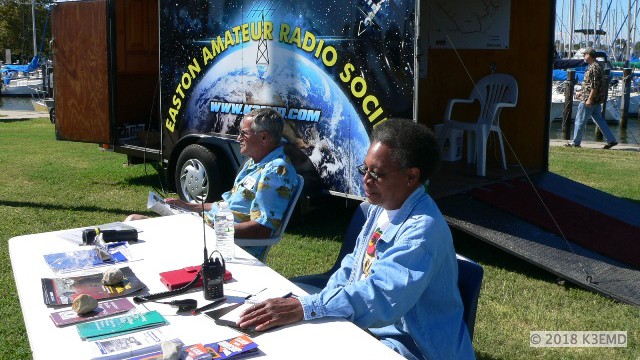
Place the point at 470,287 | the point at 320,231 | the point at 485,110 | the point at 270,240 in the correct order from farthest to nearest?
the point at 485,110 < the point at 320,231 < the point at 270,240 < the point at 470,287

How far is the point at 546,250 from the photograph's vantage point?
18.4 feet

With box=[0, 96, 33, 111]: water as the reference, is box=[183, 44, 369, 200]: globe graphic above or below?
above

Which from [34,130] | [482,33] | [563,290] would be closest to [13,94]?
[34,130]

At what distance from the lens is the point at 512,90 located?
8.01 metres

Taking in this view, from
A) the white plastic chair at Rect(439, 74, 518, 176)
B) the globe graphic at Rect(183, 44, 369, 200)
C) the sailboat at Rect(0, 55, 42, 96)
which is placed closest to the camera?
the globe graphic at Rect(183, 44, 369, 200)

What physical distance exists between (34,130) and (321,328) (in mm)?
15969

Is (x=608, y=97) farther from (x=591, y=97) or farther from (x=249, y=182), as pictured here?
(x=249, y=182)

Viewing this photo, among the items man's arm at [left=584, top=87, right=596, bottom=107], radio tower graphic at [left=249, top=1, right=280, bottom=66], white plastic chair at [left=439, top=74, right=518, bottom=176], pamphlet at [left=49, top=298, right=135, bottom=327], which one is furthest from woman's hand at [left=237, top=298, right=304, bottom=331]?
man's arm at [left=584, top=87, right=596, bottom=107]

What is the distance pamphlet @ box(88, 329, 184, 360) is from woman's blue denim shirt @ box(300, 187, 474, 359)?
52 centimetres

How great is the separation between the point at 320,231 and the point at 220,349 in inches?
191

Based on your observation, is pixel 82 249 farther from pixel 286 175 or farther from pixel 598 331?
pixel 598 331

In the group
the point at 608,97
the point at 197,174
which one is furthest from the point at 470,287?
the point at 608,97

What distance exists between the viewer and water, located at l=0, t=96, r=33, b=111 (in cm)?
2942

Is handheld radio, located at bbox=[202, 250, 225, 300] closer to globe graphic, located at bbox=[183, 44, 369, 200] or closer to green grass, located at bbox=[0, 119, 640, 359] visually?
green grass, located at bbox=[0, 119, 640, 359]
